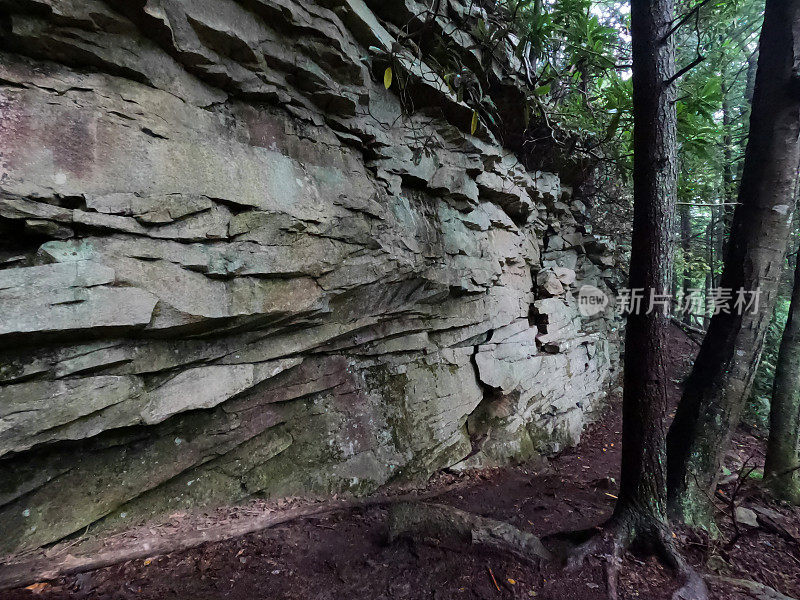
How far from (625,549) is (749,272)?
9.91 feet

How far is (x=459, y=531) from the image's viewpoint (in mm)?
3562

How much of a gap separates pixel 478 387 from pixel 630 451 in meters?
2.58

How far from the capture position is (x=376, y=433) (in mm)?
4789

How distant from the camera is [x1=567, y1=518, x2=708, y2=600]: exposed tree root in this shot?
3.14 metres

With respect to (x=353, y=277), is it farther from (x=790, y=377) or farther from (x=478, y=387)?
(x=790, y=377)

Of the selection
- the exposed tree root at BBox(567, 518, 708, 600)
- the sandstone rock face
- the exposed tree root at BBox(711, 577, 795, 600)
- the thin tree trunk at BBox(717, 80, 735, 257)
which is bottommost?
the exposed tree root at BBox(711, 577, 795, 600)

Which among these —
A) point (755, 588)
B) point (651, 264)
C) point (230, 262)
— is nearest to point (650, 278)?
point (651, 264)

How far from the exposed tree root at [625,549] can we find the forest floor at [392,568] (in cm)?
8

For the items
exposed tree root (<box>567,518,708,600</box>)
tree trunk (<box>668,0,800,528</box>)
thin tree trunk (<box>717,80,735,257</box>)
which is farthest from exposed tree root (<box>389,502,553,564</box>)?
thin tree trunk (<box>717,80,735,257</box>)

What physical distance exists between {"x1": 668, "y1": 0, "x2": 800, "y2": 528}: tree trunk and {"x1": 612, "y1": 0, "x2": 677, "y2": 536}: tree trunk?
0.79m

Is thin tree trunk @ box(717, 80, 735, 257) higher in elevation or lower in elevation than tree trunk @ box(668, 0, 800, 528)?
higher

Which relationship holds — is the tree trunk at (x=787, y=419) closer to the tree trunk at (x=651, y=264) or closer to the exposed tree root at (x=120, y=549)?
the tree trunk at (x=651, y=264)

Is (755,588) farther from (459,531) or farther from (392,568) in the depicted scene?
(392,568)

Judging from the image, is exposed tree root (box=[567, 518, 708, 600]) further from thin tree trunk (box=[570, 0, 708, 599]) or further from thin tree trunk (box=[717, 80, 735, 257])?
thin tree trunk (box=[717, 80, 735, 257])
